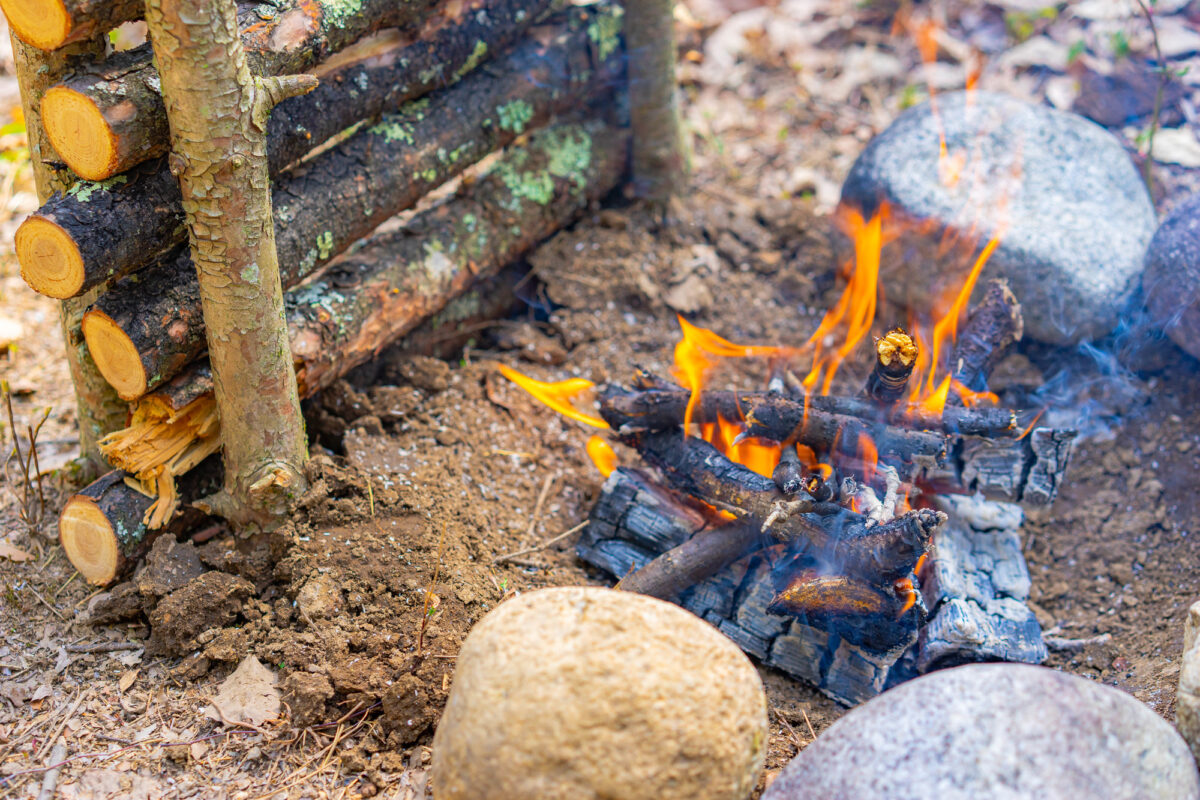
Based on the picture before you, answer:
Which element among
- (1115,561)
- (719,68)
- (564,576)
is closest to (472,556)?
(564,576)

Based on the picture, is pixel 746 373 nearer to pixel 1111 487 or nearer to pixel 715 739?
pixel 1111 487

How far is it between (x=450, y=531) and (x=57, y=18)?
198 cm

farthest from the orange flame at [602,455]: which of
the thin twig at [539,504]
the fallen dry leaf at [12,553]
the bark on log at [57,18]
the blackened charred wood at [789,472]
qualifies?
the bark on log at [57,18]

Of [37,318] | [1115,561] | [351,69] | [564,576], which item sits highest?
[351,69]

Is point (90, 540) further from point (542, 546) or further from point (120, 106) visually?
point (542, 546)

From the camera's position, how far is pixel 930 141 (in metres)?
4.46

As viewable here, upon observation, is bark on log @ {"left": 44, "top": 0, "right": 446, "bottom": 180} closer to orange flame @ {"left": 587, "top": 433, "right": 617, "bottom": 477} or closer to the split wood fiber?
the split wood fiber

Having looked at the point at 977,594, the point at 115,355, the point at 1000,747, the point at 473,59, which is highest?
the point at 473,59

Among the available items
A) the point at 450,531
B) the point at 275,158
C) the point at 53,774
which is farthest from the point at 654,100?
the point at 53,774

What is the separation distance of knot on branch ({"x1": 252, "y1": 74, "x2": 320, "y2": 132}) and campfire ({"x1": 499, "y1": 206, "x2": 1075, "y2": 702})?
5.08 feet

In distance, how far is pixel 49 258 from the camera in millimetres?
2529

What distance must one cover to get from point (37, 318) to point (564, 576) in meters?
3.26

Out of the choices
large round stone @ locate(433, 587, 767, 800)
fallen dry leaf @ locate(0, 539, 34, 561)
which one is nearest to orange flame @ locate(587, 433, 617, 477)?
large round stone @ locate(433, 587, 767, 800)

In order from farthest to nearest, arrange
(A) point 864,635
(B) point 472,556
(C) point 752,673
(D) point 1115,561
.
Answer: (D) point 1115,561
(B) point 472,556
(A) point 864,635
(C) point 752,673
